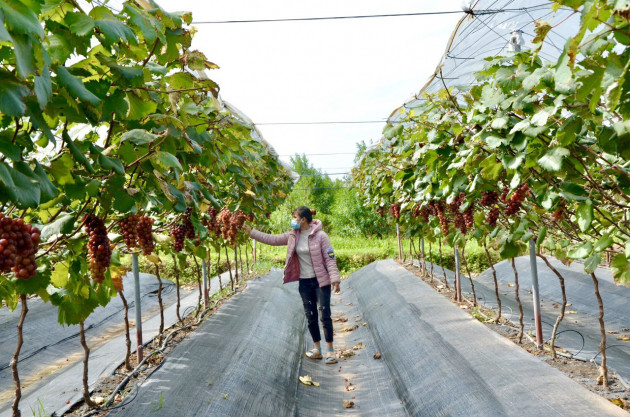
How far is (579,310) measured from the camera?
600 cm

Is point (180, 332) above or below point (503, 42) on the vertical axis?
below

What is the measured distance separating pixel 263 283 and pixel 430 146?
17.7ft

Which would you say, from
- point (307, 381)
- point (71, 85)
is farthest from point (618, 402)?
point (71, 85)

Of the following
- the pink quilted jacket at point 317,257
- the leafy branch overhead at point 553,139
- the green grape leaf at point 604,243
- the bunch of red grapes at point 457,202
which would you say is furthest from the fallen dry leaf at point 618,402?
the pink quilted jacket at point 317,257

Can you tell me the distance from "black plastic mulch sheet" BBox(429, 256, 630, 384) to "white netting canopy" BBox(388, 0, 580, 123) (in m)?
2.52

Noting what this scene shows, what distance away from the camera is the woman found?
184 inches

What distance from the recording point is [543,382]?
2.75 meters

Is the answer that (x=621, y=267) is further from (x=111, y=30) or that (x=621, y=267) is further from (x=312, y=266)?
(x=312, y=266)

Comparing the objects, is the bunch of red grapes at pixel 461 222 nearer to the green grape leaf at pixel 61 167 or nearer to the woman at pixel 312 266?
the woman at pixel 312 266

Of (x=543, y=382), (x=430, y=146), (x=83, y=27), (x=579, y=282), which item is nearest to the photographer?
(x=83, y=27)

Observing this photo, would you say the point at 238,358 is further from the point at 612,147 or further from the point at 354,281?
the point at 354,281

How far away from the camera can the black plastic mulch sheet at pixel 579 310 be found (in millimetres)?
4080

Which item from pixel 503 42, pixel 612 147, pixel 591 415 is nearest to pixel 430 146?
pixel 612 147

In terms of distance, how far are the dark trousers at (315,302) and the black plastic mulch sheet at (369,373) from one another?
1.02ft
